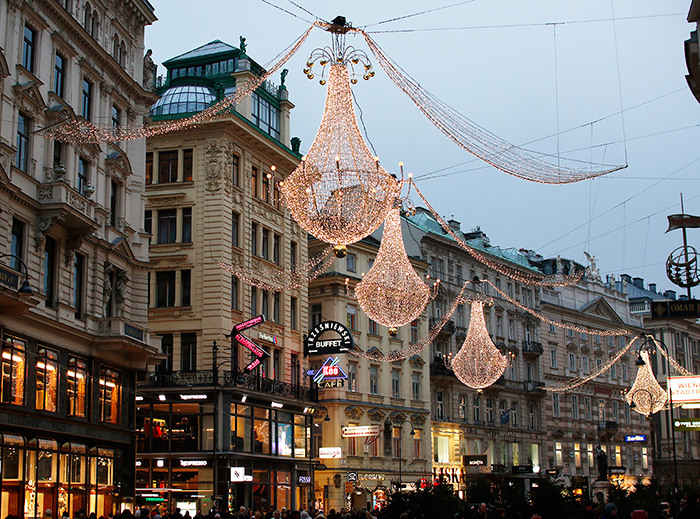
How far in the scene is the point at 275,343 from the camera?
1795 inches

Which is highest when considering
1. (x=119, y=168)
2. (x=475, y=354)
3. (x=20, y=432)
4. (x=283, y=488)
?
(x=119, y=168)

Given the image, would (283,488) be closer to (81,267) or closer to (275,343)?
(275,343)

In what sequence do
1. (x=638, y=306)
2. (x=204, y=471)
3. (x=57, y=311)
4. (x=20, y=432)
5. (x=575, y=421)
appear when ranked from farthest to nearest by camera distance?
(x=638, y=306), (x=575, y=421), (x=204, y=471), (x=57, y=311), (x=20, y=432)

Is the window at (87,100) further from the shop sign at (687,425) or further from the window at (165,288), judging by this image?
the shop sign at (687,425)

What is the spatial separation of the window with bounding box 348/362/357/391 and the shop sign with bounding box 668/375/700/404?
2000 centimetres

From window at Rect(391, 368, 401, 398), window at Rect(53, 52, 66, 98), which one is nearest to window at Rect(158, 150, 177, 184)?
window at Rect(53, 52, 66, 98)

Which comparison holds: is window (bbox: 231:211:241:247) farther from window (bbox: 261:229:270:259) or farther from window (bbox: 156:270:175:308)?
window (bbox: 156:270:175:308)

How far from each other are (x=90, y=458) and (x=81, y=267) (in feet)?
19.5

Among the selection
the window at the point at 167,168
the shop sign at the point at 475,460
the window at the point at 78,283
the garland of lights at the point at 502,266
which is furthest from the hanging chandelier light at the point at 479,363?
the window at the point at 78,283

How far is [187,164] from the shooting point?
44281 millimetres

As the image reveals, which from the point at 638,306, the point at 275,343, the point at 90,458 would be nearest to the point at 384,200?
the point at 90,458

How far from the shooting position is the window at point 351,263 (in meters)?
56.2

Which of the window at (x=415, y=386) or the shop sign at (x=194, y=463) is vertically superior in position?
the window at (x=415, y=386)

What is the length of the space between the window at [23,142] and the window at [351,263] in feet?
101
